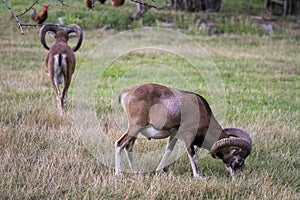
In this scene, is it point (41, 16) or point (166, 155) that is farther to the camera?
point (41, 16)

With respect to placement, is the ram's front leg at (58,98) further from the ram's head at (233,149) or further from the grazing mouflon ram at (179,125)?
the ram's head at (233,149)

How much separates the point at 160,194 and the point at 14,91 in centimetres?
555

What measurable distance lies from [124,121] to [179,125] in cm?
202

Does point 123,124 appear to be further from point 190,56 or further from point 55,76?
point 190,56

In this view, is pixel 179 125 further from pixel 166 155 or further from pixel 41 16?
pixel 41 16

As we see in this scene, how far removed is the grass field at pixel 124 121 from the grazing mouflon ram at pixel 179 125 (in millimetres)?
290

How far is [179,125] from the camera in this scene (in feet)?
20.6

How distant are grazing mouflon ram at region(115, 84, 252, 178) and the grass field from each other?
29cm

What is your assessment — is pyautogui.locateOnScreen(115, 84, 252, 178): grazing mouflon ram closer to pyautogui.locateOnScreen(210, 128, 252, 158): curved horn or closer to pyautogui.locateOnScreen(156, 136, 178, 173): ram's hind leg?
pyautogui.locateOnScreen(210, 128, 252, 158): curved horn

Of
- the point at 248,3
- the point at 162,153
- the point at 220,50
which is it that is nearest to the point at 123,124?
the point at 162,153

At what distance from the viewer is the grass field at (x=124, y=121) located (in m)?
5.90

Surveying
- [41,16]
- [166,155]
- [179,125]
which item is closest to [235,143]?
[179,125]

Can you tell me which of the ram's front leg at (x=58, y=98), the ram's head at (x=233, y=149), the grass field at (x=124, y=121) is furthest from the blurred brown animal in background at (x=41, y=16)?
the ram's head at (x=233, y=149)

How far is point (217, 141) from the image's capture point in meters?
6.17
